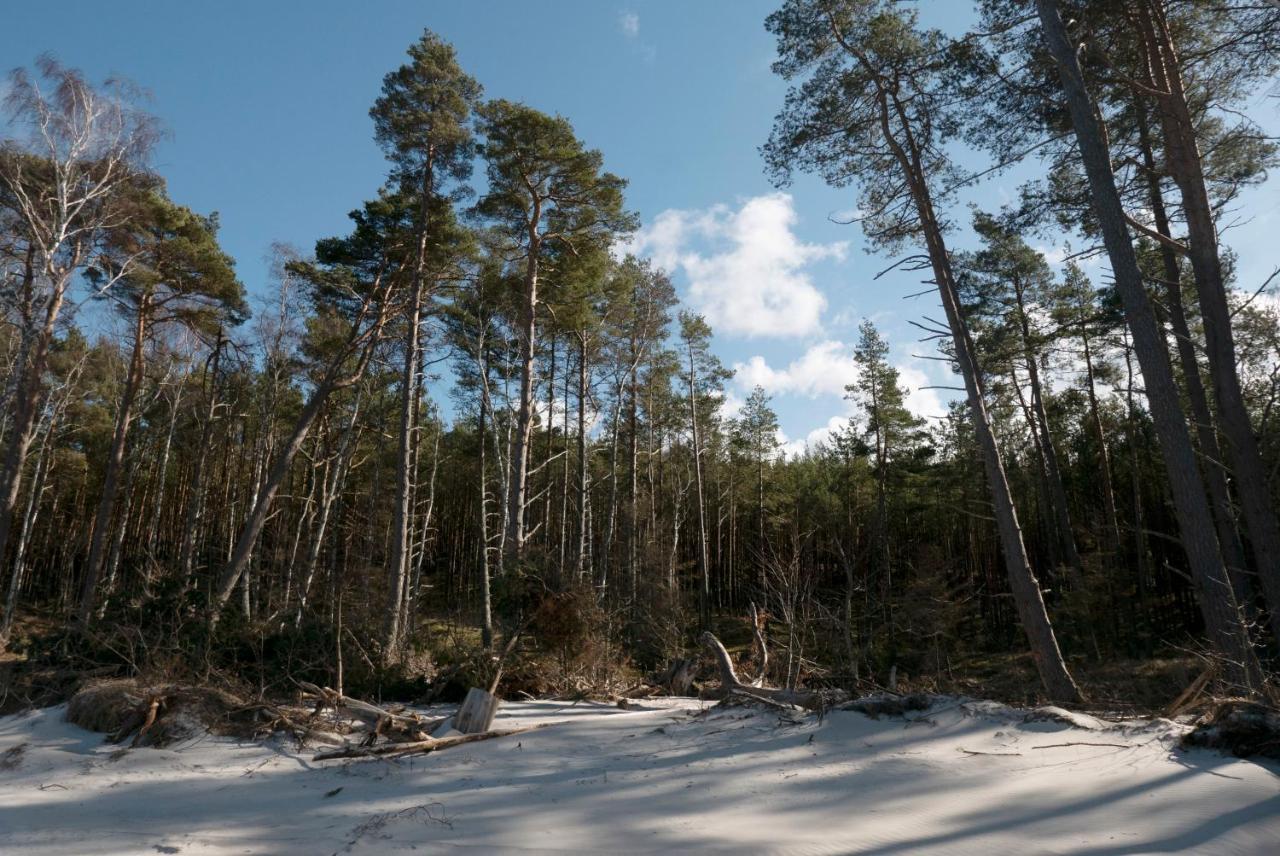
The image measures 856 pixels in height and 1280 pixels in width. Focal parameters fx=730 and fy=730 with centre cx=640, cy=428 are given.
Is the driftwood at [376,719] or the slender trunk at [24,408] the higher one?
the slender trunk at [24,408]

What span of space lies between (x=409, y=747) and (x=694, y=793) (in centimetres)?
256

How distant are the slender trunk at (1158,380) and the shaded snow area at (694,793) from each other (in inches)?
130

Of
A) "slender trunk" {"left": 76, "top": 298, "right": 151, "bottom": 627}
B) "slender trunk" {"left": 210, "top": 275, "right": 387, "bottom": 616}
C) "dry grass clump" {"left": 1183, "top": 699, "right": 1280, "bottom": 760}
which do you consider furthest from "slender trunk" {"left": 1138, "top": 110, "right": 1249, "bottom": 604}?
"slender trunk" {"left": 76, "top": 298, "right": 151, "bottom": 627}

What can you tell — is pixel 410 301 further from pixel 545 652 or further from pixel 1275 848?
pixel 1275 848

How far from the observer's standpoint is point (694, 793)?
15.5 ft

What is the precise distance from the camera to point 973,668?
2191 cm

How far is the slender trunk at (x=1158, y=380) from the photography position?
302 inches

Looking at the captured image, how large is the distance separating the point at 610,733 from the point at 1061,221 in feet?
33.4

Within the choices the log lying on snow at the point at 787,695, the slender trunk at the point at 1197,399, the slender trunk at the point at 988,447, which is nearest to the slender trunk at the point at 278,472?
the log lying on snow at the point at 787,695

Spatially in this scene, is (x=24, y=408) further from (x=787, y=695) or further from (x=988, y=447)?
(x=988, y=447)

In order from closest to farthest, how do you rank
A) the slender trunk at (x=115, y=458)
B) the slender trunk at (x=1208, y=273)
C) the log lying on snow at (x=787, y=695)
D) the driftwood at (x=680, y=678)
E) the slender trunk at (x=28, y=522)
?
the log lying on snow at (x=787, y=695), the slender trunk at (x=1208, y=273), the driftwood at (x=680, y=678), the slender trunk at (x=115, y=458), the slender trunk at (x=28, y=522)

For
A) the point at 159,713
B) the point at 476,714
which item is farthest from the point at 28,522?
the point at 476,714

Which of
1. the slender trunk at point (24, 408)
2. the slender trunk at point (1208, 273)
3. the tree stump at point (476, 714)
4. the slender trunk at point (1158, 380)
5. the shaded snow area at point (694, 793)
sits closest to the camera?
the shaded snow area at point (694, 793)

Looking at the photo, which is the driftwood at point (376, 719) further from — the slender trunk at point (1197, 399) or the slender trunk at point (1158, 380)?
the slender trunk at point (1197, 399)
